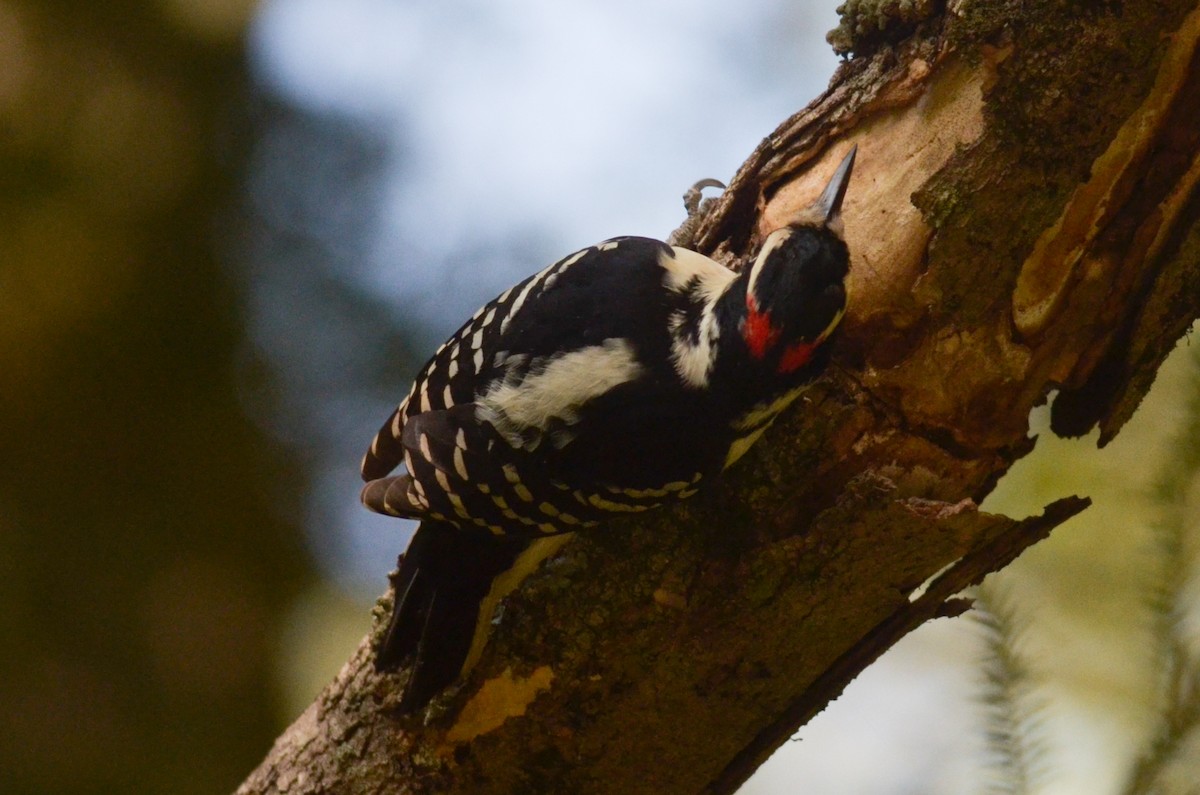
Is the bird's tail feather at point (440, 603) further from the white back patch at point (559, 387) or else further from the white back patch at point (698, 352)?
the white back patch at point (698, 352)

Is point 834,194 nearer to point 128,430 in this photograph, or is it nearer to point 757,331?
point 757,331

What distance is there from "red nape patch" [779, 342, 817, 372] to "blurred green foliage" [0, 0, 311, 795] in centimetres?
225

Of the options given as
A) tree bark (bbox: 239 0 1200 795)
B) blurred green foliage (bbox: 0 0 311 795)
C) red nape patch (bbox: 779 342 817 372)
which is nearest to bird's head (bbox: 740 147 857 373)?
red nape patch (bbox: 779 342 817 372)

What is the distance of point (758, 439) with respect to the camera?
123 centimetres

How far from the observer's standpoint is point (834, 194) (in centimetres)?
115

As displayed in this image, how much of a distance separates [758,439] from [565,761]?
1.83 feet

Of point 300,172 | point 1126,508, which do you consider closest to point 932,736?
point 1126,508

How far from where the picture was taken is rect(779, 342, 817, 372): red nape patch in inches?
43.3

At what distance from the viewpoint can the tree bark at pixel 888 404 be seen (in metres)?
1.10

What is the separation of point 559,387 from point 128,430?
89.0 inches

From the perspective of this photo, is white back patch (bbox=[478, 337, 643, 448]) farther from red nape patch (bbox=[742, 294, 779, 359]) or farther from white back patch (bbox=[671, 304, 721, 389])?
red nape patch (bbox=[742, 294, 779, 359])

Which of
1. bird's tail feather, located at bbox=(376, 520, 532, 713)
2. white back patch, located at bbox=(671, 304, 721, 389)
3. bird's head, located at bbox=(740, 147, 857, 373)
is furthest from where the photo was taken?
bird's tail feather, located at bbox=(376, 520, 532, 713)

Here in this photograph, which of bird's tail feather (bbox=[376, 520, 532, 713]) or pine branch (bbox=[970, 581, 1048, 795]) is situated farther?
bird's tail feather (bbox=[376, 520, 532, 713])

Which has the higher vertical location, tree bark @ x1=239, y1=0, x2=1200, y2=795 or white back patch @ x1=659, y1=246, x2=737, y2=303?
white back patch @ x1=659, y1=246, x2=737, y2=303
